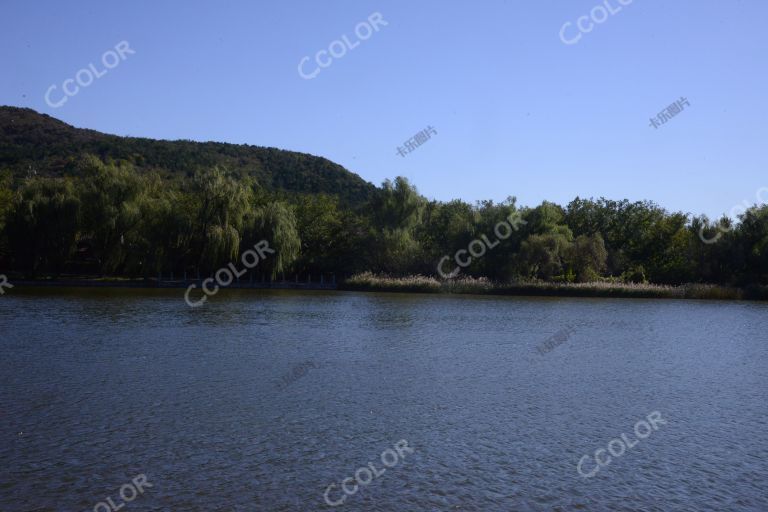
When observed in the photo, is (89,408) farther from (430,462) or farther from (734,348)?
(734,348)

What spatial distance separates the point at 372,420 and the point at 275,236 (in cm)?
4061

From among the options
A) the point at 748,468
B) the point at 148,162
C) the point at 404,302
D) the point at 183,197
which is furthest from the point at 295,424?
the point at 148,162

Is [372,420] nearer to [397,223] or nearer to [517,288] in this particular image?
[517,288]

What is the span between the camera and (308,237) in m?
60.8

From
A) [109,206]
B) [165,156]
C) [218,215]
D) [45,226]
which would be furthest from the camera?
[165,156]

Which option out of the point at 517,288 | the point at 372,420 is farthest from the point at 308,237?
the point at 372,420

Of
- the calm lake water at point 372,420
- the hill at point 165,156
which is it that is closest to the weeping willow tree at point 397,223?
the calm lake water at point 372,420

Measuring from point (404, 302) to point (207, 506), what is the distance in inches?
1307

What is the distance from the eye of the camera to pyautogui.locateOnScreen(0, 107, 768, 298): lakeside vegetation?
49.0 metres

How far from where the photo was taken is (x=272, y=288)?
52594mm

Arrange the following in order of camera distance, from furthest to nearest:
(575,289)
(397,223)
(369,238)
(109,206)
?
(397,223) < (369,238) < (575,289) < (109,206)

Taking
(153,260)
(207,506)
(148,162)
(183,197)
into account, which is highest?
(148,162)

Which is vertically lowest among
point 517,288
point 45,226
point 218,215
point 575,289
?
point 517,288

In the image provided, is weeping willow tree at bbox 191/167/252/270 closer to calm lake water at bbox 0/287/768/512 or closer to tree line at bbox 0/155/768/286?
tree line at bbox 0/155/768/286
